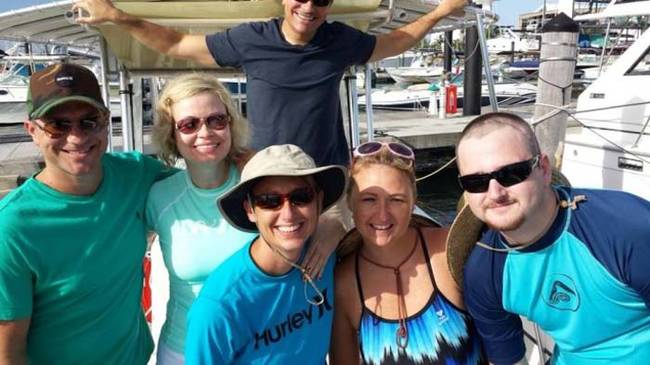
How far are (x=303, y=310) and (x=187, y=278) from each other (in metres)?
0.46

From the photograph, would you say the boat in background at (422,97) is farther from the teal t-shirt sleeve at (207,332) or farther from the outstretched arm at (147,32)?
the teal t-shirt sleeve at (207,332)

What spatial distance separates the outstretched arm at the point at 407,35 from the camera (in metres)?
3.05

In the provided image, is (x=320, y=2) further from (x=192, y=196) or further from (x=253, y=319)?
(x=253, y=319)

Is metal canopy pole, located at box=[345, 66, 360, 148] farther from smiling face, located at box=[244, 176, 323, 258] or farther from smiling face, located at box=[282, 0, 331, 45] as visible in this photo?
smiling face, located at box=[244, 176, 323, 258]

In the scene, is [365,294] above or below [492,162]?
below

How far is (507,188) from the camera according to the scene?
1.78 metres

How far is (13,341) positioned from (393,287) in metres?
1.25

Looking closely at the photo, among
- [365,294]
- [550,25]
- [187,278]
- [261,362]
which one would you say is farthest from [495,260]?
[550,25]

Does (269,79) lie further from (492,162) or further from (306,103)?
(492,162)

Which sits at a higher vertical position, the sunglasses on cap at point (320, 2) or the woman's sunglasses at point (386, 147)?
the sunglasses on cap at point (320, 2)

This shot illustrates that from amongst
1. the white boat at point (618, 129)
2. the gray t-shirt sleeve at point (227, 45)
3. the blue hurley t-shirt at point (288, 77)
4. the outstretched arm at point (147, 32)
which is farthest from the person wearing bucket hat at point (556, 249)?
the white boat at point (618, 129)

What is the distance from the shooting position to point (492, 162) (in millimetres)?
1791

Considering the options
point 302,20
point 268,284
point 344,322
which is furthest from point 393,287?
point 302,20

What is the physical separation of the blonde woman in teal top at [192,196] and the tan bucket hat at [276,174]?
120 mm
